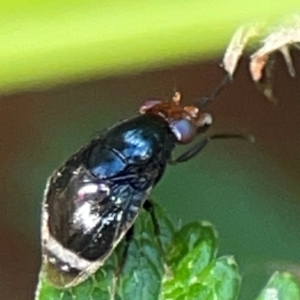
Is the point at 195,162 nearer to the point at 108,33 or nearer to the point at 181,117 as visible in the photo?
the point at 181,117

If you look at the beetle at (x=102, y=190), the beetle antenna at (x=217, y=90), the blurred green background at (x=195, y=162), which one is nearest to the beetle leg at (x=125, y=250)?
the beetle at (x=102, y=190)

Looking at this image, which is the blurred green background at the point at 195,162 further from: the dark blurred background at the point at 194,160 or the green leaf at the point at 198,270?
the green leaf at the point at 198,270

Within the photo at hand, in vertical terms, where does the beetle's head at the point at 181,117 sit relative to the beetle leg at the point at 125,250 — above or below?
above

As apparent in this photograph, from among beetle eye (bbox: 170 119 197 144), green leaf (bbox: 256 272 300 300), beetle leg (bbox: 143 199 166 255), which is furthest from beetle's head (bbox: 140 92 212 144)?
green leaf (bbox: 256 272 300 300)

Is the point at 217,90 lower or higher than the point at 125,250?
higher

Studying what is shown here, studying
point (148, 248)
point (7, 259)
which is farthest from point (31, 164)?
point (148, 248)

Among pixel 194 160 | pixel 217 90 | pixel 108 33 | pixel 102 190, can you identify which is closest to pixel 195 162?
pixel 194 160

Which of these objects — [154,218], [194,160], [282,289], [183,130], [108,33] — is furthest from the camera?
[194,160]
